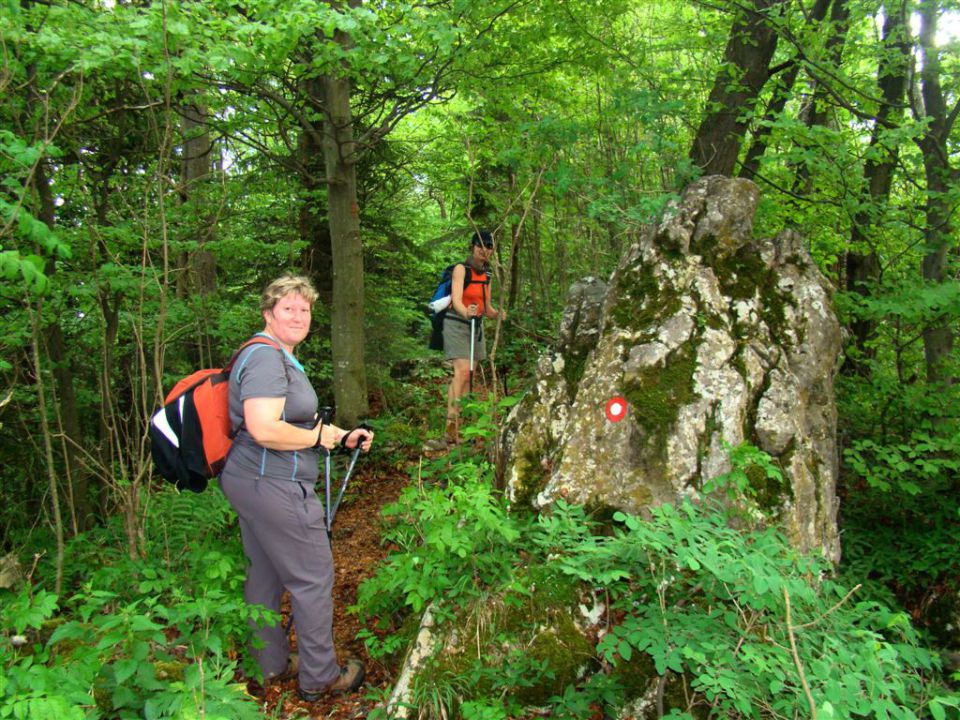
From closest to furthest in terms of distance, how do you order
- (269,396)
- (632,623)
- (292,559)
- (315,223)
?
1. (632,623)
2. (269,396)
3. (292,559)
4. (315,223)

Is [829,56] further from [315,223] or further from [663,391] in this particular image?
[315,223]

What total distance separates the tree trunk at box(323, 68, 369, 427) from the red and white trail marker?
3.74 m

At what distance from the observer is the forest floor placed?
351 centimetres

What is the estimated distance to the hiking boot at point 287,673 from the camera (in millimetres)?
3762

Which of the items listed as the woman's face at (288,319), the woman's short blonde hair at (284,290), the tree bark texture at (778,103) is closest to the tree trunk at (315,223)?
the woman's short blonde hair at (284,290)

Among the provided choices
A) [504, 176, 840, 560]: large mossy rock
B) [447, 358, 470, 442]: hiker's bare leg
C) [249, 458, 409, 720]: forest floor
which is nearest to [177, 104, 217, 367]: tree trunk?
[249, 458, 409, 720]: forest floor

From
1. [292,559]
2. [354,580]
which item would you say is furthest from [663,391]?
[354,580]

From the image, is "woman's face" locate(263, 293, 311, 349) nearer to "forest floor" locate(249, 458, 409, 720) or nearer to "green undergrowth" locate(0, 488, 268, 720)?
"green undergrowth" locate(0, 488, 268, 720)

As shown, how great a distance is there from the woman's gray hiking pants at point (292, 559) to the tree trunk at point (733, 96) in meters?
5.40

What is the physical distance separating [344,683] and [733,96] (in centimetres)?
681

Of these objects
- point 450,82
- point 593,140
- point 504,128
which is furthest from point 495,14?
point 593,140

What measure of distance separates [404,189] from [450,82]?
3182mm

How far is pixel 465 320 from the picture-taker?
6.86 meters

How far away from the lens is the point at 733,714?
285cm
